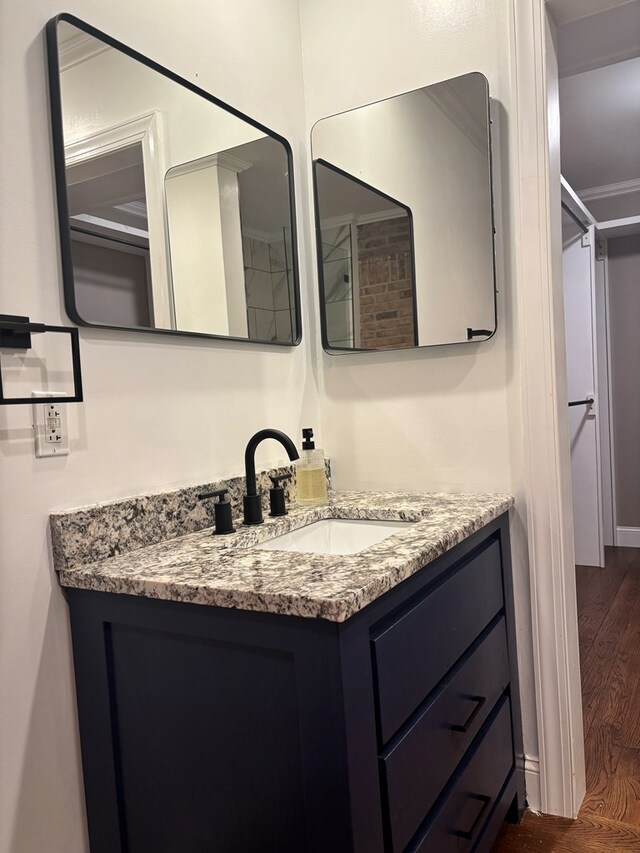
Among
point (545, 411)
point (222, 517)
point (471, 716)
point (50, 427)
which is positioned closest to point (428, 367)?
point (545, 411)

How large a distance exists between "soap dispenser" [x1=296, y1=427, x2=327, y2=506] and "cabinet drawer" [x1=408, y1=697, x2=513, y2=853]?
2.31 ft

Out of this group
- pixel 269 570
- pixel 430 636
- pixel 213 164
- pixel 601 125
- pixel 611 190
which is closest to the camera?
pixel 269 570

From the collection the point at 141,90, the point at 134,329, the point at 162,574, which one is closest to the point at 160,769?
the point at 162,574

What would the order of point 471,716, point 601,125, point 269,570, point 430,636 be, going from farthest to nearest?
1. point 601,125
2. point 471,716
3. point 430,636
4. point 269,570

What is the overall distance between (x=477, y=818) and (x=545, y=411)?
3.22ft

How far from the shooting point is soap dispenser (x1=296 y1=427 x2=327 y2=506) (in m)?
1.73

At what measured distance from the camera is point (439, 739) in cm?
124

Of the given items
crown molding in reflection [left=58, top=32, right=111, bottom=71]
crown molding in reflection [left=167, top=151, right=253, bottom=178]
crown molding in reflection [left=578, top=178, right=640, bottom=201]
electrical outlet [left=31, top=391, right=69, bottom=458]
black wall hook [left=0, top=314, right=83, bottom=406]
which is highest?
crown molding in reflection [left=578, top=178, right=640, bottom=201]

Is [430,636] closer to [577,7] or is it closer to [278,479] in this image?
[278,479]

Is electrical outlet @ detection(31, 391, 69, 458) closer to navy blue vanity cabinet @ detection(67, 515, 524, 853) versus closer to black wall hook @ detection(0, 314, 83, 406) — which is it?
black wall hook @ detection(0, 314, 83, 406)

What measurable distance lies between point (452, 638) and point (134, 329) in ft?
3.06

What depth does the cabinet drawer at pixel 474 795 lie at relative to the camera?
123 cm

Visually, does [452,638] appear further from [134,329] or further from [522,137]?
[522,137]

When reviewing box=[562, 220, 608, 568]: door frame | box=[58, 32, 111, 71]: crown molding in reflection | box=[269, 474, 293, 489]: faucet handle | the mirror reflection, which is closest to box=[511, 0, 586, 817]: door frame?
the mirror reflection
